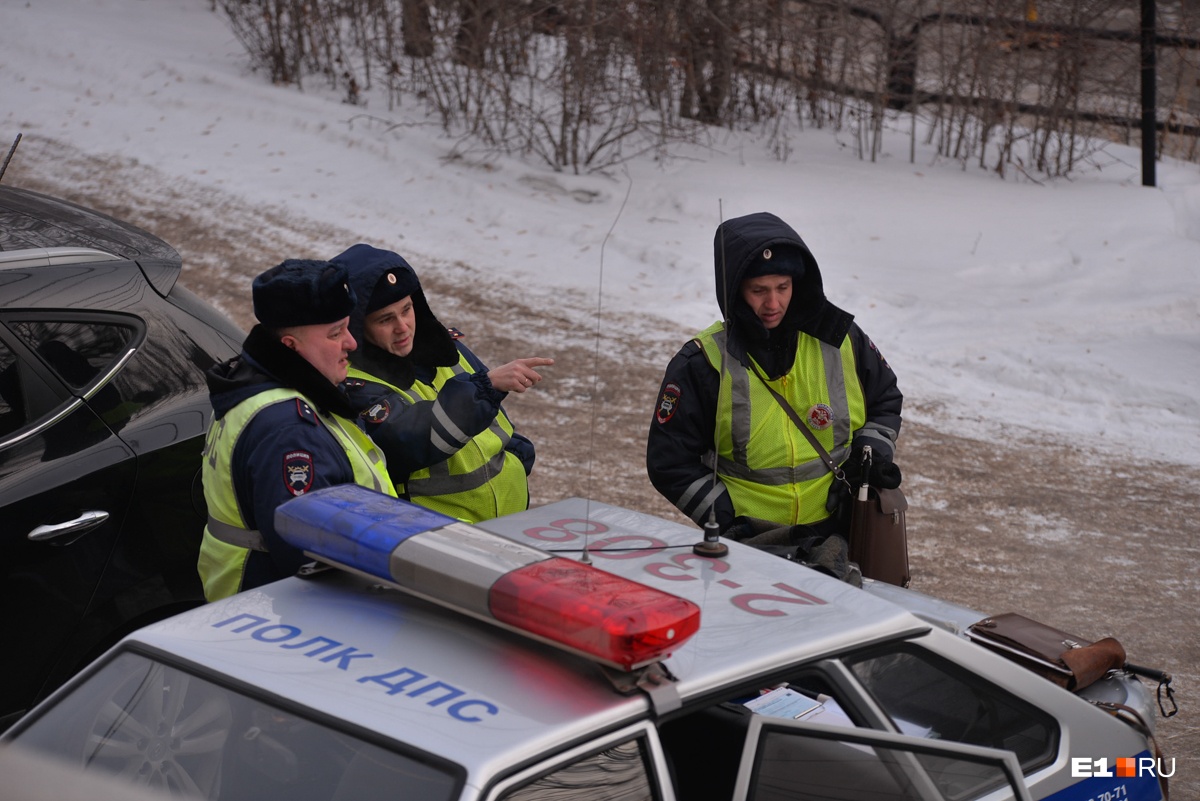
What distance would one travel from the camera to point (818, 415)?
3959 millimetres

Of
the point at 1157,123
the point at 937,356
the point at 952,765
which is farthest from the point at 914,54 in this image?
the point at 952,765

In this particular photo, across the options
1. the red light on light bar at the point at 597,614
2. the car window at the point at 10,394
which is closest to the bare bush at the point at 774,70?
the car window at the point at 10,394

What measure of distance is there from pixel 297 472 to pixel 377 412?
687 millimetres

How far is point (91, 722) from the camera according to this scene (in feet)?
7.75

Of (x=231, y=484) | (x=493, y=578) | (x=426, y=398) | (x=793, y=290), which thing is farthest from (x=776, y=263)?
(x=493, y=578)

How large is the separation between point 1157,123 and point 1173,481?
6.92m

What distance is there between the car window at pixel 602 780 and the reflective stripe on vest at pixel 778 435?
188 centimetres

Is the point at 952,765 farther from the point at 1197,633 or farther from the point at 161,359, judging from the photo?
the point at 1197,633

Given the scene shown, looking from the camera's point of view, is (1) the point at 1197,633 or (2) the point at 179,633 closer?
(2) the point at 179,633

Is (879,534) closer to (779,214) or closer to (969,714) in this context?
(969,714)

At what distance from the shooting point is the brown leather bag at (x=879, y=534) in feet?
12.8

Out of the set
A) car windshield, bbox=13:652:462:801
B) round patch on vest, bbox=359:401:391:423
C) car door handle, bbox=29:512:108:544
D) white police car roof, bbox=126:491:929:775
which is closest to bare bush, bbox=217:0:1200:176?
round patch on vest, bbox=359:401:391:423

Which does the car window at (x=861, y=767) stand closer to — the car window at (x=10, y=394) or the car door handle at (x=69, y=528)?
the car door handle at (x=69, y=528)

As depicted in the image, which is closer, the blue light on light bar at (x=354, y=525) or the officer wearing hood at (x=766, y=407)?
the blue light on light bar at (x=354, y=525)
